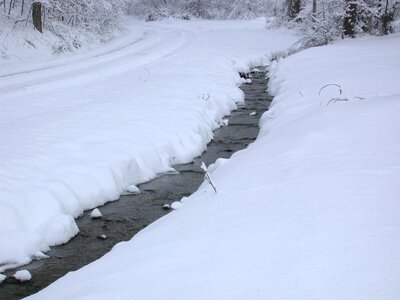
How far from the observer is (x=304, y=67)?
47.6 ft

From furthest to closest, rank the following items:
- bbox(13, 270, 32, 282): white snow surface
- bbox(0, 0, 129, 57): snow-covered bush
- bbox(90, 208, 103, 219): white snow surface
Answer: bbox(0, 0, 129, 57): snow-covered bush
bbox(90, 208, 103, 219): white snow surface
bbox(13, 270, 32, 282): white snow surface

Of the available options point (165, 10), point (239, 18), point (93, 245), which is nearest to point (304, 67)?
point (93, 245)

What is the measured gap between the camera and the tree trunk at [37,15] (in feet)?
62.3

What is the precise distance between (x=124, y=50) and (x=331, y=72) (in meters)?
9.75

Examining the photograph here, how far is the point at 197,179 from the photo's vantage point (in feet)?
24.8

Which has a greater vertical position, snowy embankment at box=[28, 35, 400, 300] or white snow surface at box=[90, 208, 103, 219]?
snowy embankment at box=[28, 35, 400, 300]

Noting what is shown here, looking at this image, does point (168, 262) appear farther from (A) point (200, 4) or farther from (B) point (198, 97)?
(A) point (200, 4)

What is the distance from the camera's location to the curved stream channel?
4771 millimetres

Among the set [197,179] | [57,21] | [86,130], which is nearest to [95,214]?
[197,179]

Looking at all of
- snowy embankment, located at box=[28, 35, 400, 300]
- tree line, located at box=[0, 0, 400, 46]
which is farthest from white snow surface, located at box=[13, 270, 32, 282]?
tree line, located at box=[0, 0, 400, 46]

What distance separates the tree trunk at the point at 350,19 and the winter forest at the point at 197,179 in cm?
367

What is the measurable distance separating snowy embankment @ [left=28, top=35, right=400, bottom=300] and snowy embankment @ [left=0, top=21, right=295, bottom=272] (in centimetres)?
181

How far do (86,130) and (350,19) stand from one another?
644 inches

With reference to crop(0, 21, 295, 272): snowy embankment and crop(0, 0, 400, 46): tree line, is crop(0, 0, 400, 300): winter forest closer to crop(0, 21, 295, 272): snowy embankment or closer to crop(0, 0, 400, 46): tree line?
crop(0, 21, 295, 272): snowy embankment
